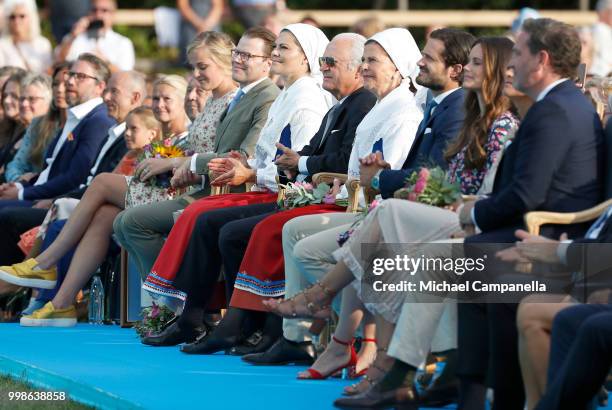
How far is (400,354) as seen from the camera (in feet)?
17.4

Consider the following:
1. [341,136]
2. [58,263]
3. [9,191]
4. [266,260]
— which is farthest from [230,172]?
[9,191]

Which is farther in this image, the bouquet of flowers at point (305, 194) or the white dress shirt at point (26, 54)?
the white dress shirt at point (26, 54)

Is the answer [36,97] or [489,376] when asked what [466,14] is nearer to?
[36,97]

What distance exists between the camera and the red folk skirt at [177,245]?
25.8 feet

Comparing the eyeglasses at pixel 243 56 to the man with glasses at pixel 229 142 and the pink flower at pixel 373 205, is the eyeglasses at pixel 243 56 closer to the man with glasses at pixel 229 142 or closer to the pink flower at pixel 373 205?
the man with glasses at pixel 229 142

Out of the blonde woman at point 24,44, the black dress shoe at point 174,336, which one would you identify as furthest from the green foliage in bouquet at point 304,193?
the blonde woman at point 24,44

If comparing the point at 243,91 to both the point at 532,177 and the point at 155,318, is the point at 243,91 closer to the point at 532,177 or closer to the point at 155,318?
the point at 155,318

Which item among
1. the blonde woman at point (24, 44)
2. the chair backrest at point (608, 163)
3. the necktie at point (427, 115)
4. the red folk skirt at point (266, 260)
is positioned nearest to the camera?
the chair backrest at point (608, 163)

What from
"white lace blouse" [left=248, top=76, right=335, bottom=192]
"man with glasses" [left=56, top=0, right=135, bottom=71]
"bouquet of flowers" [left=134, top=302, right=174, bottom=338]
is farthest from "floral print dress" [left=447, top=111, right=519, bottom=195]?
"man with glasses" [left=56, top=0, right=135, bottom=71]

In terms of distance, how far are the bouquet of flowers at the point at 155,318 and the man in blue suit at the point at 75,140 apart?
219cm

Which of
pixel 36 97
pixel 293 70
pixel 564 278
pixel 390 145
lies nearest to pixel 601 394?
pixel 564 278

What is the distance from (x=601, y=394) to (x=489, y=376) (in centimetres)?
86

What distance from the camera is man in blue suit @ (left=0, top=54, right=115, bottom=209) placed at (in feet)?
33.3

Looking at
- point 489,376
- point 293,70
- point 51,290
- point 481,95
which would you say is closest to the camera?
point 489,376
